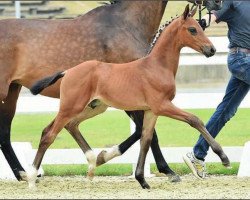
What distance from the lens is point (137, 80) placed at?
8227mm

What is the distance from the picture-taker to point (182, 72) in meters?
18.0

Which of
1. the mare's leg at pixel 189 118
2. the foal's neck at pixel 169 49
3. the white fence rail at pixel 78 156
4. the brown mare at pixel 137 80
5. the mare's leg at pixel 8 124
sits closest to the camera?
the mare's leg at pixel 189 118

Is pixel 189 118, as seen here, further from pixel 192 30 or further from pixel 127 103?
pixel 192 30

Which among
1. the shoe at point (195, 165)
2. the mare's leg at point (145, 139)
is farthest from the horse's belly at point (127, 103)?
the shoe at point (195, 165)

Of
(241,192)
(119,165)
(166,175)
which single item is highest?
(241,192)

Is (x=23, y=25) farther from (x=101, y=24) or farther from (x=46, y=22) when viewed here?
(x=101, y=24)

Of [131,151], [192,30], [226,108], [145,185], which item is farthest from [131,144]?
[192,30]

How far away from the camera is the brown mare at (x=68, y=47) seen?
8.98 metres

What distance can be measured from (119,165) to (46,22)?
221 centimetres

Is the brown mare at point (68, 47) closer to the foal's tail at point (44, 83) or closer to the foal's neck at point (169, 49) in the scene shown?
the foal's tail at point (44, 83)

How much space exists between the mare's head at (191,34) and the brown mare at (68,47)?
791mm

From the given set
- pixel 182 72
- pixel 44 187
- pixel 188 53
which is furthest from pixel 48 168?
pixel 182 72

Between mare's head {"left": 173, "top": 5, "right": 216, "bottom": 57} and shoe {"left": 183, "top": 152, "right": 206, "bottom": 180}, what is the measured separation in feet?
4.03

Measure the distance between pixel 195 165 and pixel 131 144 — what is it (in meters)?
0.69
